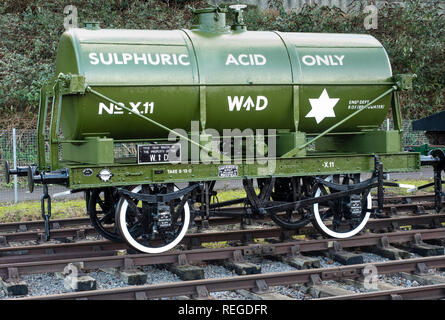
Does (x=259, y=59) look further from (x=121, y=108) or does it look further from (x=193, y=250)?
(x=193, y=250)

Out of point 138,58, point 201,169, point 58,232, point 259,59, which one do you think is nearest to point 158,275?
point 201,169

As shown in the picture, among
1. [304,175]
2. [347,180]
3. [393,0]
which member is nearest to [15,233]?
[304,175]

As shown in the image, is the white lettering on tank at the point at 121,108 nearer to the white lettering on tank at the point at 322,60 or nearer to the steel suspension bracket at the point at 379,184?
the white lettering on tank at the point at 322,60

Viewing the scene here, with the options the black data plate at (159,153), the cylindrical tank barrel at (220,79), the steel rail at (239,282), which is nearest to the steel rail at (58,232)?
the cylindrical tank barrel at (220,79)

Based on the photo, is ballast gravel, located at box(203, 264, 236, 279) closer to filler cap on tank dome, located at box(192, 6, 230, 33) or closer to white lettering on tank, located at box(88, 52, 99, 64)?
white lettering on tank, located at box(88, 52, 99, 64)

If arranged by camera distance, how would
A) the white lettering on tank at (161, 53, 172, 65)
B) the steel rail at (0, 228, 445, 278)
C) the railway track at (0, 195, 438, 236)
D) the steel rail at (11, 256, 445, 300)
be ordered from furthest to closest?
the railway track at (0, 195, 438, 236) → the white lettering on tank at (161, 53, 172, 65) → the steel rail at (0, 228, 445, 278) → the steel rail at (11, 256, 445, 300)

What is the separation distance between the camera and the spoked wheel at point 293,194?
402 inches

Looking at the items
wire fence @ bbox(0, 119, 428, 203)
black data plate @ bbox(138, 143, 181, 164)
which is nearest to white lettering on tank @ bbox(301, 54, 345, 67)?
black data plate @ bbox(138, 143, 181, 164)

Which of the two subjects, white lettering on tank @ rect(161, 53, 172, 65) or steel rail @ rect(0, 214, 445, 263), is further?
steel rail @ rect(0, 214, 445, 263)

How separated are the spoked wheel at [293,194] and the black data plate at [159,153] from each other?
198cm

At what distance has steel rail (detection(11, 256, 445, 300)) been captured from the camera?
706 cm

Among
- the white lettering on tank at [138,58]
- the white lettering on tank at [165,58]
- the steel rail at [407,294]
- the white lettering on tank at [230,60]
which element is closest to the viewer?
the steel rail at [407,294]

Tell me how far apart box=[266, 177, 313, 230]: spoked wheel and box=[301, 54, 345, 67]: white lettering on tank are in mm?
1893

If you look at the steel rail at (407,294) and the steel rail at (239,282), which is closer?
the steel rail at (407,294)
